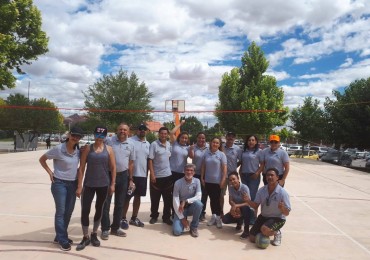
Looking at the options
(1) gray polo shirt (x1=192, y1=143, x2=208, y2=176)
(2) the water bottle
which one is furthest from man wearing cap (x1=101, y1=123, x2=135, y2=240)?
(1) gray polo shirt (x1=192, y1=143, x2=208, y2=176)

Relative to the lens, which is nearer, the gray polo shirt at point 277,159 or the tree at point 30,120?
the gray polo shirt at point 277,159

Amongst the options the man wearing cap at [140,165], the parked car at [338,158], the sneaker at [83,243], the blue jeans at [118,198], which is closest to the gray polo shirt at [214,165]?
the man wearing cap at [140,165]

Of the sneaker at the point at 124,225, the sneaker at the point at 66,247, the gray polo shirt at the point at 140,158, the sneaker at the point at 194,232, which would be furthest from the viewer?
the gray polo shirt at the point at 140,158

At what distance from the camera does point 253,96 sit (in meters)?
26.9

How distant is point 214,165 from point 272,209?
1243 millimetres

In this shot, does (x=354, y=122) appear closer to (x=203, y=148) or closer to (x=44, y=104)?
(x=203, y=148)

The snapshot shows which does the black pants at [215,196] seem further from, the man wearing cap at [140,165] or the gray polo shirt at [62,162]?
the gray polo shirt at [62,162]

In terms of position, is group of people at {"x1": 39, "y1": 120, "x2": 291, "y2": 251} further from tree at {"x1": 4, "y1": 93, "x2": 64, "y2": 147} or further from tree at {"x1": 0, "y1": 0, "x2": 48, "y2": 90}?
tree at {"x1": 4, "y1": 93, "x2": 64, "y2": 147}

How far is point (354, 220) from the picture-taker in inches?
260

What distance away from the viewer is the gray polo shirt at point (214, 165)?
5.74m

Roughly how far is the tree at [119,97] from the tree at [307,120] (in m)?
12.8

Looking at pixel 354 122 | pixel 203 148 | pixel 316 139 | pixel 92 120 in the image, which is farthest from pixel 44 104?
pixel 203 148

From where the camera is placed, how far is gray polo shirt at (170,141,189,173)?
19.3 feet

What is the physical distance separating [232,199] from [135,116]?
82.6ft
